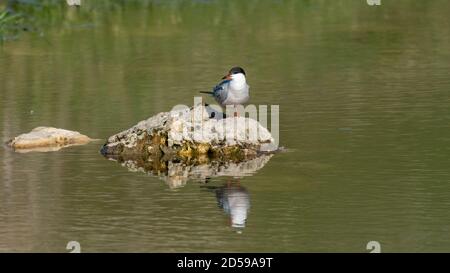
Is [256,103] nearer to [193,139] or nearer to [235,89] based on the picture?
[235,89]

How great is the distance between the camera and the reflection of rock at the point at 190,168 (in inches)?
758

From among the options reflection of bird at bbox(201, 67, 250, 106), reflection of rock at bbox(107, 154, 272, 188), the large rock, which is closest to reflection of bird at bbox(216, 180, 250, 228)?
reflection of rock at bbox(107, 154, 272, 188)

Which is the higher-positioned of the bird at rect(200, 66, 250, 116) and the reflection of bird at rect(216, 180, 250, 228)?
the bird at rect(200, 66, 250, 116)

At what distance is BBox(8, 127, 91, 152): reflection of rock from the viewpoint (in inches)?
834

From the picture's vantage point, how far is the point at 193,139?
2055 centimetres

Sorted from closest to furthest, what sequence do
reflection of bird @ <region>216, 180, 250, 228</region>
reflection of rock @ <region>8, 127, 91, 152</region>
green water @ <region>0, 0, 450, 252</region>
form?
green water @ <region>0, 0, 450, 252</region>
reflection of bird @ <region>216, 180, 250, 228</region>
reflection of rock @ <region>8, 127, 91, 152</region>

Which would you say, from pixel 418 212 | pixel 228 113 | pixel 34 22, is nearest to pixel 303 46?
pixel 34 22

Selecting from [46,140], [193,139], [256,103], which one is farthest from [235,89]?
[256,103]

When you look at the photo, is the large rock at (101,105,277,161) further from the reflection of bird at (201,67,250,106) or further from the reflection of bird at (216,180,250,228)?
the reflection of bird at (216,180,250,228)

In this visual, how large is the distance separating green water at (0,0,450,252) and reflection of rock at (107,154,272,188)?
206 mm

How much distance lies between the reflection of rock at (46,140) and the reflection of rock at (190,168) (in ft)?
4.21

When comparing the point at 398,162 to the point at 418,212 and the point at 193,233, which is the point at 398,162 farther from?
the point at 193,233

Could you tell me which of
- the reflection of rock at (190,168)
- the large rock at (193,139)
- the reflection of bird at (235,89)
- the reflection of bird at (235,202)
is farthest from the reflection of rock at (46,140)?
the reflection of bird at (235,202)

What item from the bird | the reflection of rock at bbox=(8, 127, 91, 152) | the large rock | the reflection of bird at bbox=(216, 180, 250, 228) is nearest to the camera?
the reflection of bird at bbox=(216, 180, 250, 228)
